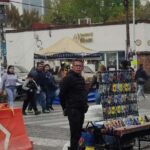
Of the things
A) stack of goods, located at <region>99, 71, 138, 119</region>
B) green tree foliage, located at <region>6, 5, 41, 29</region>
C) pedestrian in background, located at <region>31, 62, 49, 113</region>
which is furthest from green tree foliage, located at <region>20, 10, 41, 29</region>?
stack of goods, located at <region>99, 71, 138, 119</region>

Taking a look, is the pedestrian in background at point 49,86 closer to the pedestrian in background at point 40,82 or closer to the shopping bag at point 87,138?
the pedestrian in background at point 40,82

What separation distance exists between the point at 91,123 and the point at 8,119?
192cm

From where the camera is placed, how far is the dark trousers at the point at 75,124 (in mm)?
9320

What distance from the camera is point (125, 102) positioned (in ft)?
35.6

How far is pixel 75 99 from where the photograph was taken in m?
9.34

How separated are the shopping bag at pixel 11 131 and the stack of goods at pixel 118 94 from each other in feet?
6.64

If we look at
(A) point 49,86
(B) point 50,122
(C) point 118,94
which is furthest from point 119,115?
(A) point 49,86

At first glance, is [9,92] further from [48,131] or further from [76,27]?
[76,27]

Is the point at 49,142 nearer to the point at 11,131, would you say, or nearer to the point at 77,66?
the point at 77,66

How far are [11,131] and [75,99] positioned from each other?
4.09 feet

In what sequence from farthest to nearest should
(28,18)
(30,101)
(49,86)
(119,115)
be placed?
(28,18)
(49,86)
(30,101)
(119,115)

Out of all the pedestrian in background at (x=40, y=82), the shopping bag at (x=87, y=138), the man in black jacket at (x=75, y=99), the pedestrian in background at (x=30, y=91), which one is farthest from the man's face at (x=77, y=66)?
the pedestrian in background at (x=40, y=82)

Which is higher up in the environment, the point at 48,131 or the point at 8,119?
the point at 8,119

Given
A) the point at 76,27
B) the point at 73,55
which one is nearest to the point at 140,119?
the point at 73,55
